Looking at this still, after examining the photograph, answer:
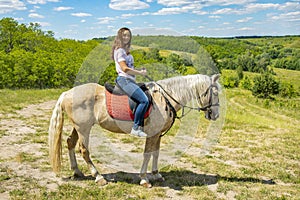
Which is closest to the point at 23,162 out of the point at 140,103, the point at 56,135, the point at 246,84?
the point at 56,135

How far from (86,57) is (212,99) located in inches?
96.7

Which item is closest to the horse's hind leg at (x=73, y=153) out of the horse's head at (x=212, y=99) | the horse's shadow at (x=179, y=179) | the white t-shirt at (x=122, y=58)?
the horse's shadow at (x=179, y=179)

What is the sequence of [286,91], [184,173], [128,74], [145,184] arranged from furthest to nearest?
[286,91] → [184,173] → [145,184] → [128,74]

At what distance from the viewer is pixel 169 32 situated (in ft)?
18.1

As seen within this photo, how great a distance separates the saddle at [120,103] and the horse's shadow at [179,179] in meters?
1.39

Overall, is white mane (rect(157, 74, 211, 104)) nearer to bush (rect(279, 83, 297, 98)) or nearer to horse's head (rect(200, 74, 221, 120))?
horse's head (rect(200, 74, 221, 120))

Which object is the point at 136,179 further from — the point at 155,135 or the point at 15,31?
the point at 15,31

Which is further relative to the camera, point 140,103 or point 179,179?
point 179,179

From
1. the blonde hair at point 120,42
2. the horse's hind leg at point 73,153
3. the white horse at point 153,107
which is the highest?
the blonde hair at point 120,42

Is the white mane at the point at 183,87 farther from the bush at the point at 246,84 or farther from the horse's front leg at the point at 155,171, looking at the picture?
the bush at the point at 246,84

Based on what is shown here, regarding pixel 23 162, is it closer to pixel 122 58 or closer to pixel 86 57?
pixel 86 57

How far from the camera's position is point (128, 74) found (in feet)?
16.6

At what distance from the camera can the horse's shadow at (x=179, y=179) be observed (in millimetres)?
5801

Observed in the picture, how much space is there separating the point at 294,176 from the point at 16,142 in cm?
713
